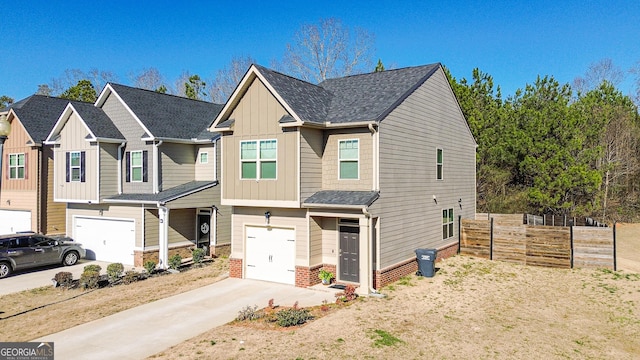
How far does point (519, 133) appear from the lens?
27641 millimetres

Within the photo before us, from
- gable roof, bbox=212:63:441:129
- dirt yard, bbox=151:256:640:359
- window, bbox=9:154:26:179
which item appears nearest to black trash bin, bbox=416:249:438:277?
dirt yard, bbox=151:256:640:359

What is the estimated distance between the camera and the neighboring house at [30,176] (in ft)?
83.3

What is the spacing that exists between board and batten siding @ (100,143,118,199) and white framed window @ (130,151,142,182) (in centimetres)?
89

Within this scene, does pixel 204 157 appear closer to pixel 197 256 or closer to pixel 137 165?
pixel 137 165

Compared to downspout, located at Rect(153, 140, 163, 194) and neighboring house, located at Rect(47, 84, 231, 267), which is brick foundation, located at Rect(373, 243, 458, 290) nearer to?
neighboring house, located at Rect(47, 84, 231, 267)

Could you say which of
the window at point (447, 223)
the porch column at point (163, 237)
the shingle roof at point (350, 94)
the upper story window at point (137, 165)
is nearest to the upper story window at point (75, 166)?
the upper story window at point (137, 165)

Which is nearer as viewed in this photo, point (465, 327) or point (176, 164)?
point (465, 327)

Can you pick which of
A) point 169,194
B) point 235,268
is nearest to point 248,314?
point 235,268

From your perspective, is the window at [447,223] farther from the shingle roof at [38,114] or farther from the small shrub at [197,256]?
the shingle roof at [38,114]

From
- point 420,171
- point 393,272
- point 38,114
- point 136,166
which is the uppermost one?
point 38,114

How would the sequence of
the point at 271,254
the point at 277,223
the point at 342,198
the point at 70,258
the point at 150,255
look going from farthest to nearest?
the point at 70,258 < the point at 150,255 < the point at 271,254 < the point at 277,223 < the point at 342,198

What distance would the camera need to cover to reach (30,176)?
25656 millimetres

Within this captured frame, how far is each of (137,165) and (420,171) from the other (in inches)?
556

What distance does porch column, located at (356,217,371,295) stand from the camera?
14.8 m
